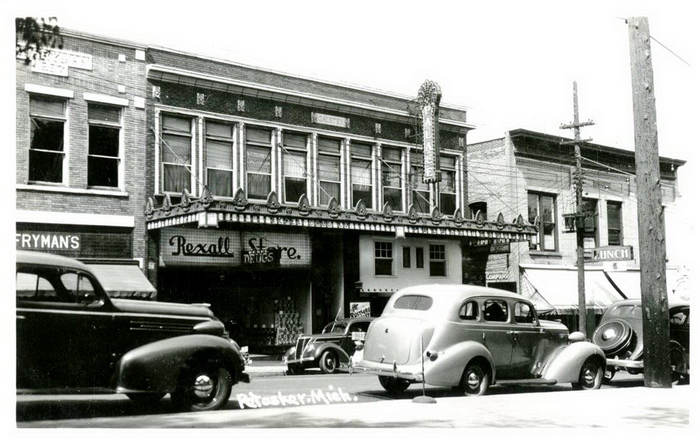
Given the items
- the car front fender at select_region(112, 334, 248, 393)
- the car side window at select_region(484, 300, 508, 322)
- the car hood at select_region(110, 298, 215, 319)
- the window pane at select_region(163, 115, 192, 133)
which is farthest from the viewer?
the window pane at select_region(163, 115, 192, 133)

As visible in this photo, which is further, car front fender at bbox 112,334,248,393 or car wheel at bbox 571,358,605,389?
car wheel at bbox 571,358,605,389

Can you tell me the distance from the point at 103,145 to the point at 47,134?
1.02m

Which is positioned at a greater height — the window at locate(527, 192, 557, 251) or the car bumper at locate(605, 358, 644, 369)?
the window at locate(527, 192, 557, 251)

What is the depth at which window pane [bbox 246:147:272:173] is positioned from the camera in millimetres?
15984

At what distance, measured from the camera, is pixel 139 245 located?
1255 centimetres

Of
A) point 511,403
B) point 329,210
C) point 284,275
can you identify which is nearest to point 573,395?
point 511,403

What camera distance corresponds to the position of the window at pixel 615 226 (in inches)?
588

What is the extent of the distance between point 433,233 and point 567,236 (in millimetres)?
2534

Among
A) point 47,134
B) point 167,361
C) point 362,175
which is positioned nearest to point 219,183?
point 362,175

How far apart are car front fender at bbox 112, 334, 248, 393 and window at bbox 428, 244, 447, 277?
5.50 metres

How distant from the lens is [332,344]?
1534 cm

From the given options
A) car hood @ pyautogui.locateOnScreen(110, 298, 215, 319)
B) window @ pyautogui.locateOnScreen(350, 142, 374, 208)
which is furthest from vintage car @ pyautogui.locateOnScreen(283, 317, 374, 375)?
car hood @ pyautogui.locateOnScreen(110, 298, 215, 319)

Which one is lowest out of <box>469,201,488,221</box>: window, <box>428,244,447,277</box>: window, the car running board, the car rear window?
the car running board

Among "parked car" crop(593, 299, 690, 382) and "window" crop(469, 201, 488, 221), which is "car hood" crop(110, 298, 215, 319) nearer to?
"window" crop(469, 201, 488, 221)
